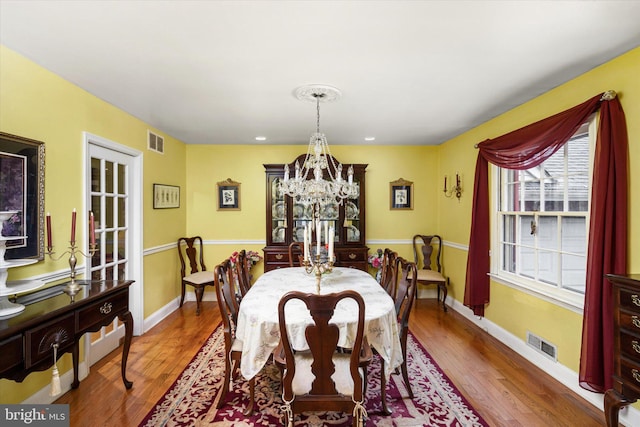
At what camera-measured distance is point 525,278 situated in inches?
118

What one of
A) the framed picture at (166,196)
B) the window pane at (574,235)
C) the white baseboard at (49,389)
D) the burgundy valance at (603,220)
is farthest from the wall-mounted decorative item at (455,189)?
the white baseboard at (49,389)

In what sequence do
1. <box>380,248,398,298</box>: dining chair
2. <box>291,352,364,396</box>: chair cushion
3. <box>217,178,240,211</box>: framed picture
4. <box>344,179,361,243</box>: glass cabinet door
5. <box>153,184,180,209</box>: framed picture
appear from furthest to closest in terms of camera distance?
<box>217,178,240,211</box>: framed picture < <box>344,179,361,243</box>: glass cabinet door < <box>153,184,180,209</box>: framed picture < <box>380,248,398,298</box>: dining chair < <box>291,352,364,396</box>: chair cushion

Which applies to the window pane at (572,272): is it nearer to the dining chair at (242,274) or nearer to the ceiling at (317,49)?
the ceiling at (317,49)

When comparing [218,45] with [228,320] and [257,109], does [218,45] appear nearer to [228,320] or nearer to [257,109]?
[257,109]

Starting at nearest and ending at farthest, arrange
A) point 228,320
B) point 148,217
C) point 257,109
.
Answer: point 228,320, point 257,109, point 148,217

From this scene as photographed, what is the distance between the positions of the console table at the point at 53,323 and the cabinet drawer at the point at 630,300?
312cm

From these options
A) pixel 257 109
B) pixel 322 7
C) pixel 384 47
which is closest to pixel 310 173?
pixel 257 109

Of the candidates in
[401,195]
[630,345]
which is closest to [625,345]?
[630,345]

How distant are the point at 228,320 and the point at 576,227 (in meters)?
2.78

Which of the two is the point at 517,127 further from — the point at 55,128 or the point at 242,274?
the point at 55,128

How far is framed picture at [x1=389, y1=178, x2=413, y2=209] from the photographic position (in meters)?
4.89

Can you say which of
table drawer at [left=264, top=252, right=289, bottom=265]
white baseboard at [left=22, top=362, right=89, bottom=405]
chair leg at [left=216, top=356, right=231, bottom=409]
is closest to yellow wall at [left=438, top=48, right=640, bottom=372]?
table drawer at [left=264, top=252, right=289, bottom=265]

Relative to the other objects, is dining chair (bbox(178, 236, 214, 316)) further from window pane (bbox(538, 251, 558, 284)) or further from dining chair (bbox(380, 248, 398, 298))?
window pane (bbox(538, 251, 558, 284))

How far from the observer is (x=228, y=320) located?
213 centimetres
